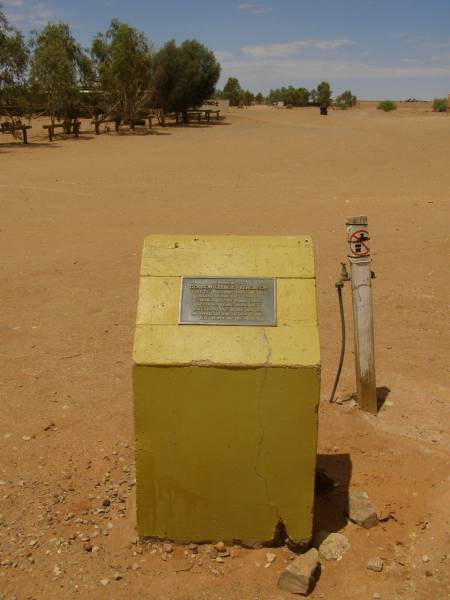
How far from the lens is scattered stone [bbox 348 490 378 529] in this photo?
11.2 ft

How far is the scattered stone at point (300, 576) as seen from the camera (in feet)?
9.69

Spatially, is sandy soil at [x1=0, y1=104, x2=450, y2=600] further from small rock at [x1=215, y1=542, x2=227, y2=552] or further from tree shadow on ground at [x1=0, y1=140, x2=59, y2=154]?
tree shadow on ground at [x1=0, y1=140, x2=59, y2=154]

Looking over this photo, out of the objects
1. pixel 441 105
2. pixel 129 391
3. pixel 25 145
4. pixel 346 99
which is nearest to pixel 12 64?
→ pixel 25 145

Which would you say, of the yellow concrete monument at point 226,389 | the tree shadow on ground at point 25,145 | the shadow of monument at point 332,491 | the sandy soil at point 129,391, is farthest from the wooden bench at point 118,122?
the yellow concrete monument at point 226,389

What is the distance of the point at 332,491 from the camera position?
3748mm

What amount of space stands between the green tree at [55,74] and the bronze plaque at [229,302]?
27.5 m

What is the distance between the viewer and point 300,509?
3.17 metres

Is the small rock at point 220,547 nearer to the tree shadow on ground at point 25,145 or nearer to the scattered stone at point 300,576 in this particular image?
the scattered stone at point 300,576

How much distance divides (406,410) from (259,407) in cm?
205

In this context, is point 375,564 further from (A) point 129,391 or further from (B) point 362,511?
(A) point 129,391

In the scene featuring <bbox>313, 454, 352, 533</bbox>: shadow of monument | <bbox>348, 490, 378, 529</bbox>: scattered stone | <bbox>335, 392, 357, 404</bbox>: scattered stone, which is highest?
<bbox>348, 490, 378, 529</bbox>: scattered stone

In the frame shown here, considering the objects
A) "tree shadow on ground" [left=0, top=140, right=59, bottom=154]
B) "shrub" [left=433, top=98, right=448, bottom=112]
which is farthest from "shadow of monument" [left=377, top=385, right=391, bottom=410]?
Result: "shrub" [left=433, top=98, right=448, bottom=112]

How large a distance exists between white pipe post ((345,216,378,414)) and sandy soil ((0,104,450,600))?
18 centimetres

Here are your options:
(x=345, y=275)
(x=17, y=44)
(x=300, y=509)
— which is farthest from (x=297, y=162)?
(x=300, y=509)
